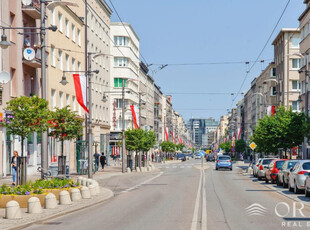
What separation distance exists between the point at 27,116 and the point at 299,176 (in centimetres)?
1124

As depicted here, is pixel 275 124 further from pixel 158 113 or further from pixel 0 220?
pixel 158 113

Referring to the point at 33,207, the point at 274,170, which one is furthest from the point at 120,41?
the point at 33,207

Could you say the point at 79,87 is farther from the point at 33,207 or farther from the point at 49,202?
the point at 33,207

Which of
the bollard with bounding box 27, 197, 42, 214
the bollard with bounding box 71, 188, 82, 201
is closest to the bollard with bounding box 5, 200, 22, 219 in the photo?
the bollard with bounding box 27, 197, 42, 214

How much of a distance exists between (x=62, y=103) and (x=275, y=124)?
19.4 metres

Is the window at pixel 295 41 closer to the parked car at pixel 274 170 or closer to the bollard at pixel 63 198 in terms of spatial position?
the parked car at pixel 274 170

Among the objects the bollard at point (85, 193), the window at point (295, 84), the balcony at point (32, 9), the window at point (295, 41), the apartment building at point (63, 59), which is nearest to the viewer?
the bollard at point (85, 193)

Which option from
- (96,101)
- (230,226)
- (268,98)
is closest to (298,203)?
(230,226)

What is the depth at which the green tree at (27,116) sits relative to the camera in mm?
22855

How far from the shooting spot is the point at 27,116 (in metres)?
22.8

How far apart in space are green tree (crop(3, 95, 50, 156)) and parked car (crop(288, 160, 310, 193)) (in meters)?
10.5

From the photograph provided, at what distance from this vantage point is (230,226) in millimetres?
13328

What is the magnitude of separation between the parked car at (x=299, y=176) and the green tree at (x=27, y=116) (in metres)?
10.5

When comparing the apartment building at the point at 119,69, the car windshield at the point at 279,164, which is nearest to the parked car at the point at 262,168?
the car windshield at the point at 279,164
